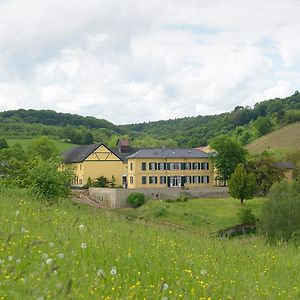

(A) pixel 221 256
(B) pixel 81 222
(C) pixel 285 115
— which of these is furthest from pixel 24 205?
(C) pixel 285 115

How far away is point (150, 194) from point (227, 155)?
44.3 feet

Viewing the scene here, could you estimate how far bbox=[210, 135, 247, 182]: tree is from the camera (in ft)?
263

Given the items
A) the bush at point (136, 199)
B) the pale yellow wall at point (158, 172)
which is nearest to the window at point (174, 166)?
the pale yellow wall at point (158, 172)

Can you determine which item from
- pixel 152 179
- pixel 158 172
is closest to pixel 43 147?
pixel 152 179

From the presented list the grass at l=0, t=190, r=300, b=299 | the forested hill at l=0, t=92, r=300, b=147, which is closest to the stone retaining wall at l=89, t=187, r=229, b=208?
the grass at l=0, t=190, r=300, b=299

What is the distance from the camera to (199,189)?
250ft

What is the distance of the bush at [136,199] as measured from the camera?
69.6 meters

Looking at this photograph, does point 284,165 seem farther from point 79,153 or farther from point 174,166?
point 79,153

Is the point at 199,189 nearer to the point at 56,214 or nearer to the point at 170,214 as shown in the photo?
the point at 170,214

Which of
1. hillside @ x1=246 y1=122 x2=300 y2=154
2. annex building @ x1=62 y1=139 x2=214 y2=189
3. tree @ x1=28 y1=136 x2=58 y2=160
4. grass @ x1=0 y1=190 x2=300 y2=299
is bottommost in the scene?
grass @ x1=0 y1=190 x2=300 y2=299

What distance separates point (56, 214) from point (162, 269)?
4383 mm

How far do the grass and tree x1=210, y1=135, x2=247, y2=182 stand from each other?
6683cm

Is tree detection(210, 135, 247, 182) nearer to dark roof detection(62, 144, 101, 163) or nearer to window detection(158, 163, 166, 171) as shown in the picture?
window detection(158, 163, 166, 171)

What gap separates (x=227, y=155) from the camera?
263 ft
